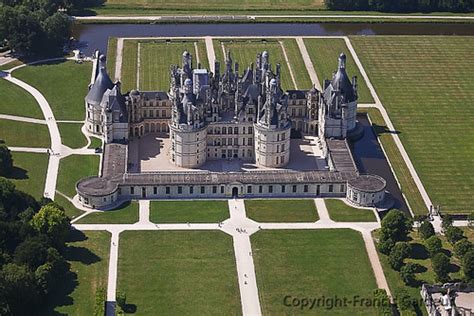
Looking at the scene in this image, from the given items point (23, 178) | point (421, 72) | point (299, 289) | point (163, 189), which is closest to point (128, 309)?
point (299, 289)

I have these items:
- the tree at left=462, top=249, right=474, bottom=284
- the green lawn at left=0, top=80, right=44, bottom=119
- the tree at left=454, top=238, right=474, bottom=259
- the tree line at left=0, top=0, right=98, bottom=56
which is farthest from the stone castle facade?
the tree line at left=0, top=0, right=98, bottom=56

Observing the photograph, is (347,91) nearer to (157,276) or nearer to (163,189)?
(163,189)

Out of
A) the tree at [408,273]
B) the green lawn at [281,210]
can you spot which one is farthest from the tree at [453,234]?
the green lawn at [281,210]

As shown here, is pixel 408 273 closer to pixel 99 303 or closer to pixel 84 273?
pixel 99 303

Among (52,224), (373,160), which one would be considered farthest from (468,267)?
(52,224)

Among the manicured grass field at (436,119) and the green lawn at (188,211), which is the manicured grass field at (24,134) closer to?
the green lawn at (188,211)
